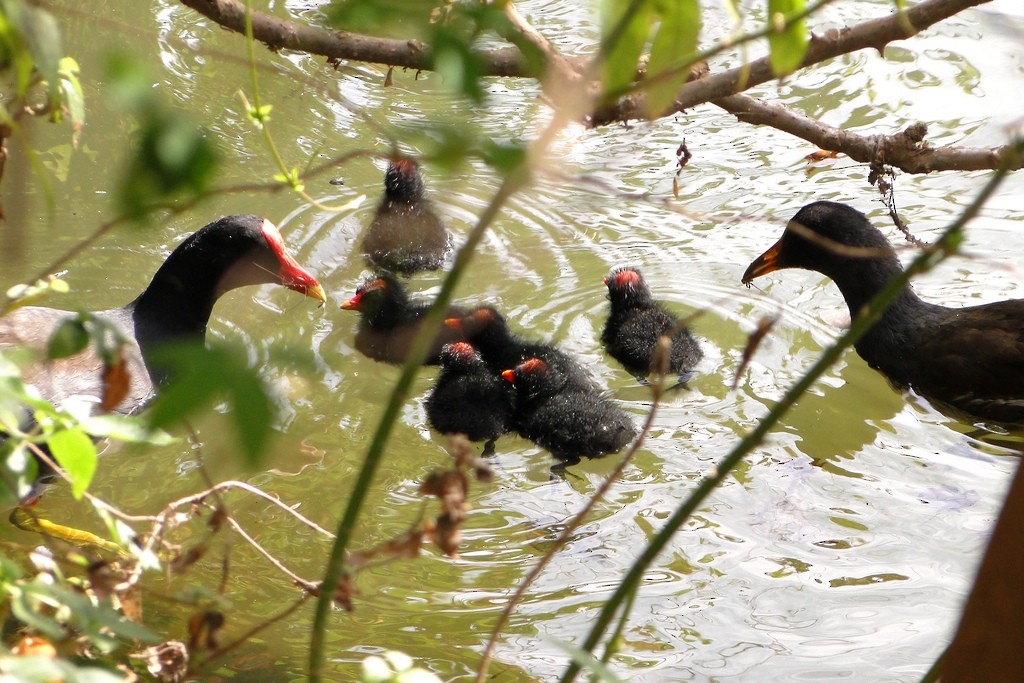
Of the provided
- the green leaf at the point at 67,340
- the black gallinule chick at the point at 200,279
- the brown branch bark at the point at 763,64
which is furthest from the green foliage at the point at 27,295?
the black gallinule chick at the point at 200,279

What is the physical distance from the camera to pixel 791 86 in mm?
6422

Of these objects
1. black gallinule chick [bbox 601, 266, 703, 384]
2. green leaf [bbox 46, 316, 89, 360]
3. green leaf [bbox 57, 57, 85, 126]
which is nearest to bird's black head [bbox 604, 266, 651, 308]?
black gallinule chick [bbox 601, 266, 703, 384]

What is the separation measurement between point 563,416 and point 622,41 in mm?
2680

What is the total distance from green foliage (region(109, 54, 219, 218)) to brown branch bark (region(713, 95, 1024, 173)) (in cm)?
244

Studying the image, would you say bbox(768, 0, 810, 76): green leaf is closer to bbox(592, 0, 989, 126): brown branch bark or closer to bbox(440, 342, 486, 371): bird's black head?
bbox(592, 0, 989, 126): brown branch bark

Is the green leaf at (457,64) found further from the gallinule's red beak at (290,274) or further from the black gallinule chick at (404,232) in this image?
the black gallinule chick at (404,232)

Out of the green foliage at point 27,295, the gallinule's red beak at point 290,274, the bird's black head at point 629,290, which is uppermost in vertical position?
the green foliage at point 27,295

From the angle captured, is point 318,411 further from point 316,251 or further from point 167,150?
point 167,150

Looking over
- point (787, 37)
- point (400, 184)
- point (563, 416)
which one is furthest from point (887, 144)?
point (400, 184)

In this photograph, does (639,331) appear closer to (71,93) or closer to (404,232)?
(404,232)

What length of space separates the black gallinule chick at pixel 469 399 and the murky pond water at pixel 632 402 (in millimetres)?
136

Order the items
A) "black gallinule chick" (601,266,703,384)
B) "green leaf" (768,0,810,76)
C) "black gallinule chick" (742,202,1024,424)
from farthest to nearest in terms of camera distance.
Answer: "black gallinule chick" (601,266,703,384)
"black gallinule chick" (742,202,1024,424)
"green leaf" (768,0,810,76)

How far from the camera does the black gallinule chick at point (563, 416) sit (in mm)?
3885

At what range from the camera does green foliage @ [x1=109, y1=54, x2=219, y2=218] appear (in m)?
1.04
